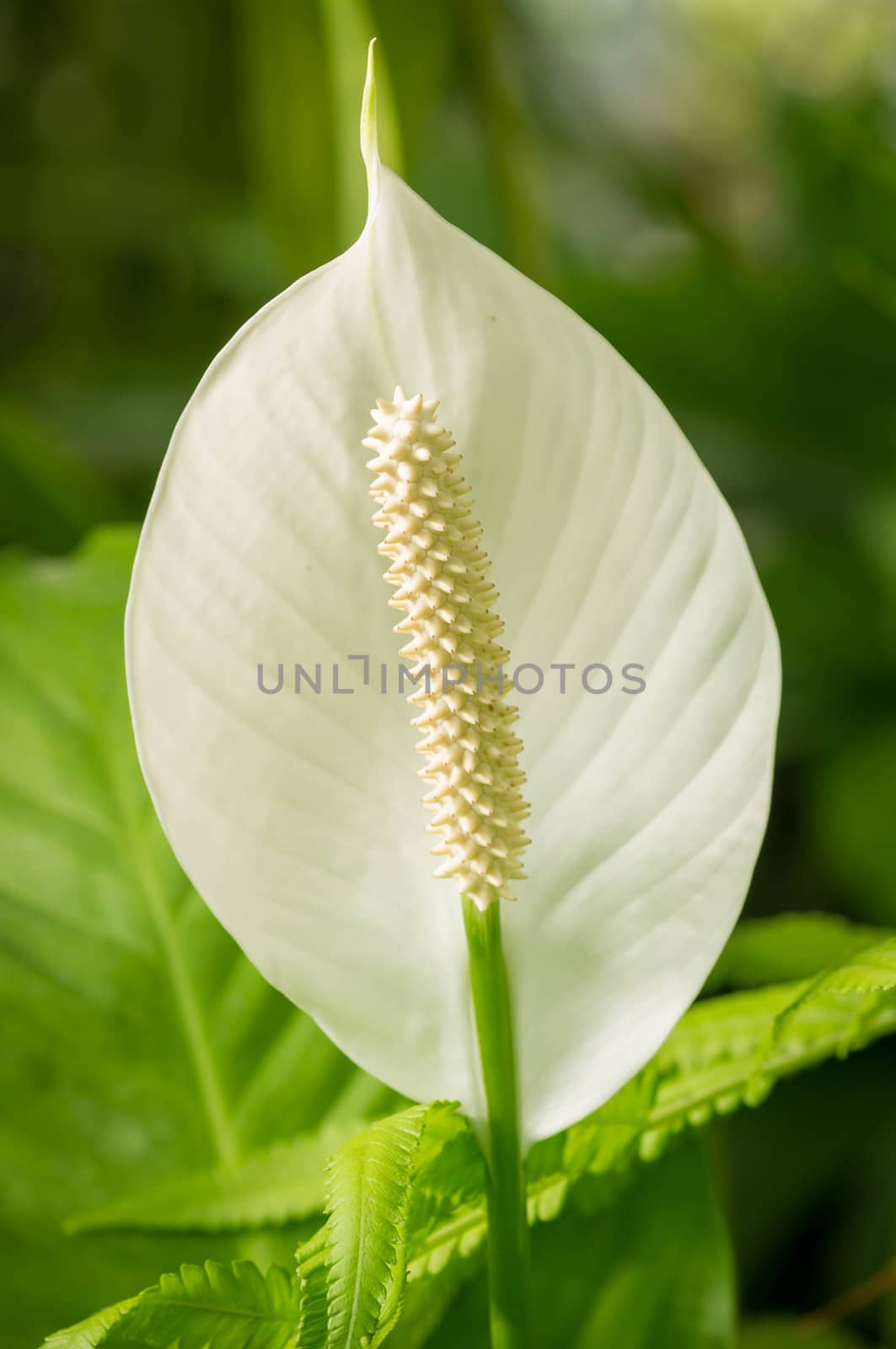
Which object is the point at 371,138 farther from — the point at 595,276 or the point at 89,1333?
the point at 595,276

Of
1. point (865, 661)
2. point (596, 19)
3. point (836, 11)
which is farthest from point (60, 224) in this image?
Answer: point (836, 11)

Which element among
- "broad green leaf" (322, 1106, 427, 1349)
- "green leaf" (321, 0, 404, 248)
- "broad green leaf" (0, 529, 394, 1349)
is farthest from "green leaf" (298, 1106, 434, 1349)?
"green leaf" (321, 0, 404, 248)

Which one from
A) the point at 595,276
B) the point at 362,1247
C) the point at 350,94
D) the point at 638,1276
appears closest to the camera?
the point at 362,1247

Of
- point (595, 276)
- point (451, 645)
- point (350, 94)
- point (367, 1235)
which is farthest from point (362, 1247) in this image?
point (595, 276)

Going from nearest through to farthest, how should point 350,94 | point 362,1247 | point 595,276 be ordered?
point 362,1247
point 350,94
point 595,276

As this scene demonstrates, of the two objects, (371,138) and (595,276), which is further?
(595,276)

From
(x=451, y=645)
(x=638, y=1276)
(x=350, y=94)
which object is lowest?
(x=638, y=1276)

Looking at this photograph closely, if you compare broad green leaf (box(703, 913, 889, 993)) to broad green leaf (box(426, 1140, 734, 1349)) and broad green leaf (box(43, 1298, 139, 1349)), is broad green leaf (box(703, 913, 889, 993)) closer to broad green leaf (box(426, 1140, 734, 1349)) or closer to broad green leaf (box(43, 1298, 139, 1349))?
broad green leaf (box(426, 1140, 734, 1349))
